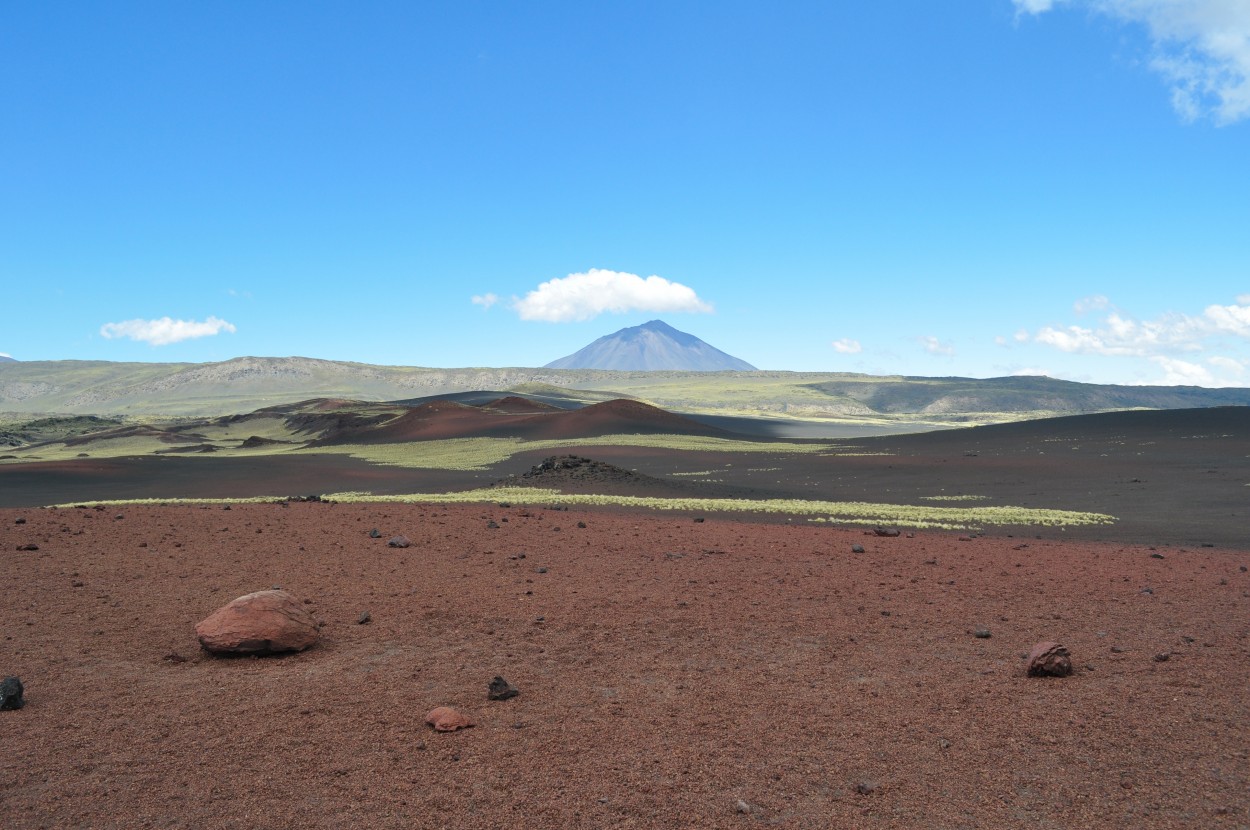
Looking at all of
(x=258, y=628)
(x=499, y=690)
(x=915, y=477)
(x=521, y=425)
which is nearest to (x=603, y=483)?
(x=915, y=477)

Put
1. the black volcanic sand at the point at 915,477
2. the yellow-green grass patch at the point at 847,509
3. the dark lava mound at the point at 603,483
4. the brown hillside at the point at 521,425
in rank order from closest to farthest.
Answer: the yellow-green grass patch at the point at 847,509, the black volcanic sand at the point at 915,477, the dark lava mound at the point at 603,483, the brown hillside at the point at 521,425

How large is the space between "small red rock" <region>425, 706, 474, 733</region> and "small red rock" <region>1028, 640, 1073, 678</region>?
18.7ft

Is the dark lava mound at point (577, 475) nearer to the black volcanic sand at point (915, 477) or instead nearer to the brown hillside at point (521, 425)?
the black volcanic sand at point (915, 477)

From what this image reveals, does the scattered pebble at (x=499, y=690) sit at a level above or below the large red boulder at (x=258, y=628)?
below

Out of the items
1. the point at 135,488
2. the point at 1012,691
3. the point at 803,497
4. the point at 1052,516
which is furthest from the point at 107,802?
the point at 135,488

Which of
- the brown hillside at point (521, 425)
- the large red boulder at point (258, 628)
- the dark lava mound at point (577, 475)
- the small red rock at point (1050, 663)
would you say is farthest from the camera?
the brown hillside at point (521, 425)

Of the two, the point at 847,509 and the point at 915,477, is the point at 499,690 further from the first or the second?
the point at 915,477

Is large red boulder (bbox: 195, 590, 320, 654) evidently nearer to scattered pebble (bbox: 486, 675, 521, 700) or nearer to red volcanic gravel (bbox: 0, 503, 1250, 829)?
red volcanic gravel (bbox: 0, 503, 1250, 829)

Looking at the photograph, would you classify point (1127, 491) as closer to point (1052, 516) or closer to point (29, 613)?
point (1052, 516)

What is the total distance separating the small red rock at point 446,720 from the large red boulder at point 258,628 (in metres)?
2.94

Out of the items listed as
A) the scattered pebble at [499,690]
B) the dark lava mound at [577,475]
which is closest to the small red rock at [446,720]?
the scattered pebble at [499,690]

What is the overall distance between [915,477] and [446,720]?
37488 millimetres

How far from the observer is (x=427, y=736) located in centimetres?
735

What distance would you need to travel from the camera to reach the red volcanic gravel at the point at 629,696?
614cm
